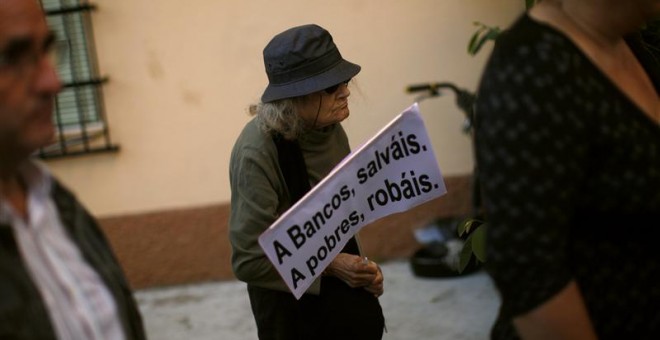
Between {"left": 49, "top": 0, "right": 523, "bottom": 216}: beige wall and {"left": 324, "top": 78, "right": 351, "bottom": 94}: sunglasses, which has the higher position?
{"left": 324, "top": 78, "right": 351, "bottom": 94}: sunglasses

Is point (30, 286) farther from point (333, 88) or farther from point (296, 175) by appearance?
point (333, 88)

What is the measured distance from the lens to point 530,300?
5.89 ft

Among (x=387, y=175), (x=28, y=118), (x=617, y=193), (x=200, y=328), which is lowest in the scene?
(x=200, y=328)

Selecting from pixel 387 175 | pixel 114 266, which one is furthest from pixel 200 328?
pixel 114 266

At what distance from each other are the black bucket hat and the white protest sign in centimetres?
31

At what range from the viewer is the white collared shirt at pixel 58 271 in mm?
1696

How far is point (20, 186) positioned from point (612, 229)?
1.06 m

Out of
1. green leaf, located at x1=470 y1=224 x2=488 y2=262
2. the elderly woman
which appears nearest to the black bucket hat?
the elderly woman

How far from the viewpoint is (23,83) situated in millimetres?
1662

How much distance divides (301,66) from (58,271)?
1.78 meters

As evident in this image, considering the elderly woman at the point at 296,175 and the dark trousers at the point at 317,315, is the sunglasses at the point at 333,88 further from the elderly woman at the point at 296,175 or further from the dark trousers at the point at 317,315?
the dark trousers at the point at 317,315

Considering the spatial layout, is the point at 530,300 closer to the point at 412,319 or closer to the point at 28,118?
the point at 28,118

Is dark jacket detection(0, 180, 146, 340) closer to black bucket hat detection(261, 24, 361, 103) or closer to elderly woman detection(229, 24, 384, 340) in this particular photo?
elderly woman detection(229, 24, 384, 340)

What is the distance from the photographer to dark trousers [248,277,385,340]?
3.44m
